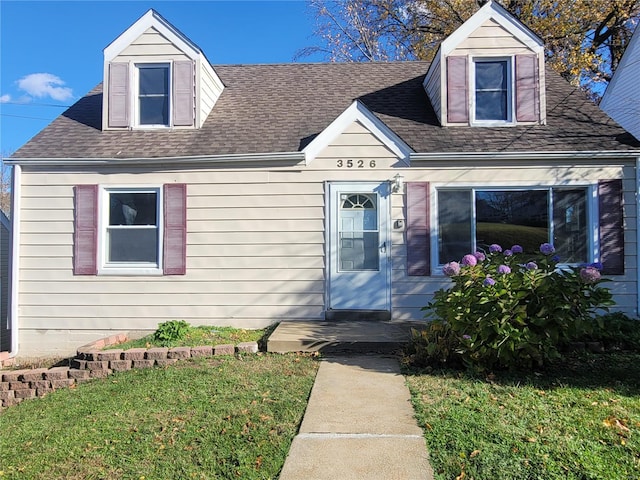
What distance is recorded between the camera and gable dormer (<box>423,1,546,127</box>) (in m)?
7.44

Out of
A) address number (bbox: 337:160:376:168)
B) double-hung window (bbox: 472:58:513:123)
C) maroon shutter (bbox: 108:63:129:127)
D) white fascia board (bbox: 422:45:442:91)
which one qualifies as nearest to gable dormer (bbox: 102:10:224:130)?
maroon shutter (bbox: 108:63:129:127)

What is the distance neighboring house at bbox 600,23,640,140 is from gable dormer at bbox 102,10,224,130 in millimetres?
10056

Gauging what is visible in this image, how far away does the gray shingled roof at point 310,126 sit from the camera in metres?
7.12

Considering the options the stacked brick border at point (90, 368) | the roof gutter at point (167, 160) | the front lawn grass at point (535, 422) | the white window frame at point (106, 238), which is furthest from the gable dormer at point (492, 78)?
the stacked brick border at point (90, 368)

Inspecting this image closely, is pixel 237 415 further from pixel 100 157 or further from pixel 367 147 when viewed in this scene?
pixel 100 157

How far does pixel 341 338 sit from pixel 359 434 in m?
2.42

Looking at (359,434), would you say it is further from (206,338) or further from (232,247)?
(232,247)

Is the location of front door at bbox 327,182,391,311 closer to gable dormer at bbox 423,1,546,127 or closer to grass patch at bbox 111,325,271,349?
grass patch at bbox 111,325,271,349

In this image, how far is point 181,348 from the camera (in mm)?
5512

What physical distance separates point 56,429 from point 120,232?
4.08 meters

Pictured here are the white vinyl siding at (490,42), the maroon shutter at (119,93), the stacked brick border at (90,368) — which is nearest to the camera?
the stacked brick border at (90,368)

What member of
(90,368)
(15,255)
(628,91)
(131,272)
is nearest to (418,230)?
(131,272)

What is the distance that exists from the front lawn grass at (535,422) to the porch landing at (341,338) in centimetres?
91

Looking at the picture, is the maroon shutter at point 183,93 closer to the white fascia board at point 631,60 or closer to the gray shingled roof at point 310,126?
the gray shingled roof at point 310,126
